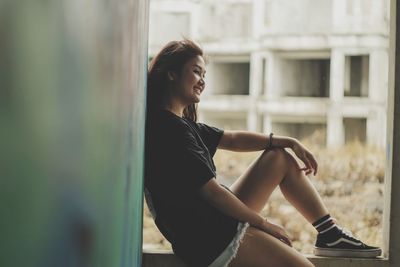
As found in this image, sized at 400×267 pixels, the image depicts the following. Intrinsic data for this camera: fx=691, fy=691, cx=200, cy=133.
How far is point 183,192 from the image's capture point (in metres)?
2.12

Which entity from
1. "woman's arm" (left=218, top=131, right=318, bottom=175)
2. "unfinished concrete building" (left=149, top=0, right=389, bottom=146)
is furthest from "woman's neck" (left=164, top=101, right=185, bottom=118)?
"unfinished concrete building" (left=149, top=0, right=389, bottom=146)

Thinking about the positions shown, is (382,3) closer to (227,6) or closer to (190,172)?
(227,6)

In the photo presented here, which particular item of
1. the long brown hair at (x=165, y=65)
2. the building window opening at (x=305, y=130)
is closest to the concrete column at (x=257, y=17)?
the building window opening at (x=305, y=130)

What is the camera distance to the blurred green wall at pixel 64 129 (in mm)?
988

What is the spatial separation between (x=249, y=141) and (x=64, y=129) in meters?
1.32

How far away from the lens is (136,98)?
188 centimetres

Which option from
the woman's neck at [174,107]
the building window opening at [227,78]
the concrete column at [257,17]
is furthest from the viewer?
the building window opening at [227,78]

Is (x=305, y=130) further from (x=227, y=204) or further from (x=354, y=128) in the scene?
(x=227, y=204)

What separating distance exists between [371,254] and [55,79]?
1.67m

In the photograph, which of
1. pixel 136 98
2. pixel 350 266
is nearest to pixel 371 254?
pixel 350 266

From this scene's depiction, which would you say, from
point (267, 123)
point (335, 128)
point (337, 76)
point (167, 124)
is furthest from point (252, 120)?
point (167, 124)

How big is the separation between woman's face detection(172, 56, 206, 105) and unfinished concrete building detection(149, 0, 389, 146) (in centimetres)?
433

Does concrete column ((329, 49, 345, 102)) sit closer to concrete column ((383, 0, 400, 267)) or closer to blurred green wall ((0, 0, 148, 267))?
concrete column ((383, 0, 400, 267))

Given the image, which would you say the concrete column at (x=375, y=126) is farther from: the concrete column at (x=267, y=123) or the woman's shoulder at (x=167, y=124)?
the woman's shoulder at (x=167, y=124)
